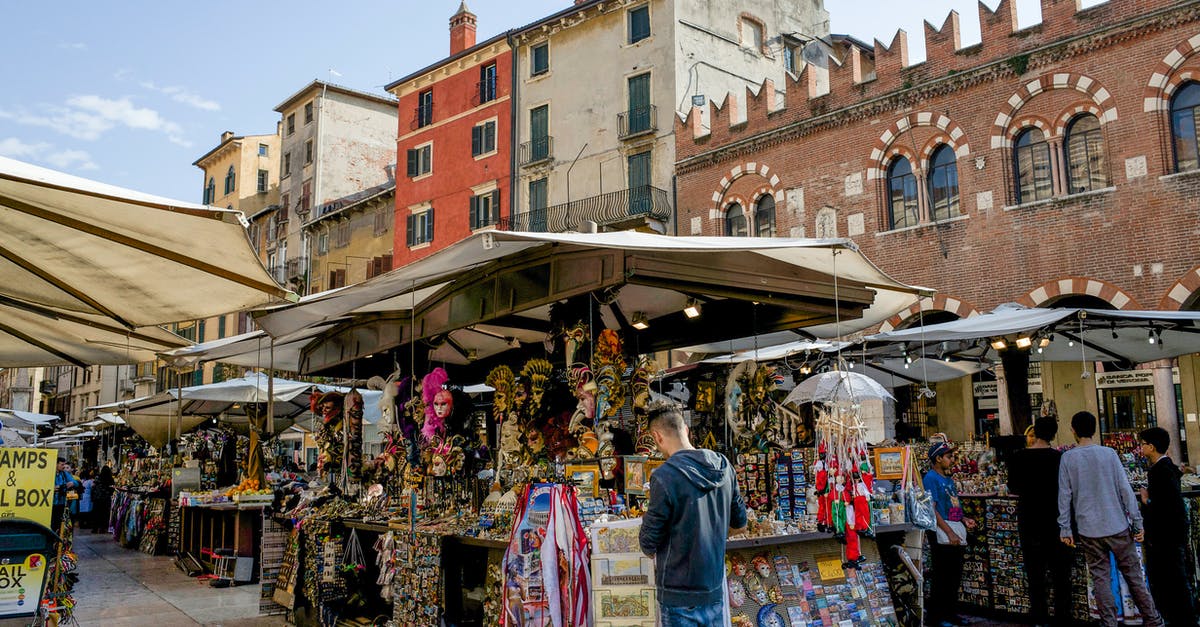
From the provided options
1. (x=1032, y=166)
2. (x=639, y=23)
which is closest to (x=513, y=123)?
(x=639, y=23)

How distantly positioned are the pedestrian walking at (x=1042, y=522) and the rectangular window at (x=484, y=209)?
75.9 feet

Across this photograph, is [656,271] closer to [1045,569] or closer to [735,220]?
[1045,569]

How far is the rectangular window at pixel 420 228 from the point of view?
31.9 m

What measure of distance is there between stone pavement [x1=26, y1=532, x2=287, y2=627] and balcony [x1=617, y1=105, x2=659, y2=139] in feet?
54.7

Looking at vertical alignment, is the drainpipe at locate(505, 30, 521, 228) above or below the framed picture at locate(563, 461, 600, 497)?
above

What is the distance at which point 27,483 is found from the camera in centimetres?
540

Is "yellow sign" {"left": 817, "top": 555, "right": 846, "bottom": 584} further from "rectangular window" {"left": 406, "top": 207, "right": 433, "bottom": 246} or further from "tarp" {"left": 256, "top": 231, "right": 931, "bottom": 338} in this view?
"rectangular window" {"left": 406, "top": 207, "right": 433, "bottom": 246}

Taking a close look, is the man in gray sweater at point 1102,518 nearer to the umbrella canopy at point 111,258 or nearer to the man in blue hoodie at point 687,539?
the man in blue hoodie at point 687,539

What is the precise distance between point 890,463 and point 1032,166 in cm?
1322

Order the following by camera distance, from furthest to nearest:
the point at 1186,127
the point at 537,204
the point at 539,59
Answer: the point at 539,59 < the point at 537,204 < the point at 1186,127

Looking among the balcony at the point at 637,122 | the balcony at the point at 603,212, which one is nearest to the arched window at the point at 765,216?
the balcony at the point at 603,212

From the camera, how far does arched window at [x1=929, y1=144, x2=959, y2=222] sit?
1898cm

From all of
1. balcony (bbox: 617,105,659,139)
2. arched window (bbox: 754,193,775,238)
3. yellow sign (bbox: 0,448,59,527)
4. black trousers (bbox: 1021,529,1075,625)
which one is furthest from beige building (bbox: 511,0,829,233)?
yellow sign (bbox: 0,448,59,527)

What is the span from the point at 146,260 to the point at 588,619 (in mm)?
3363
